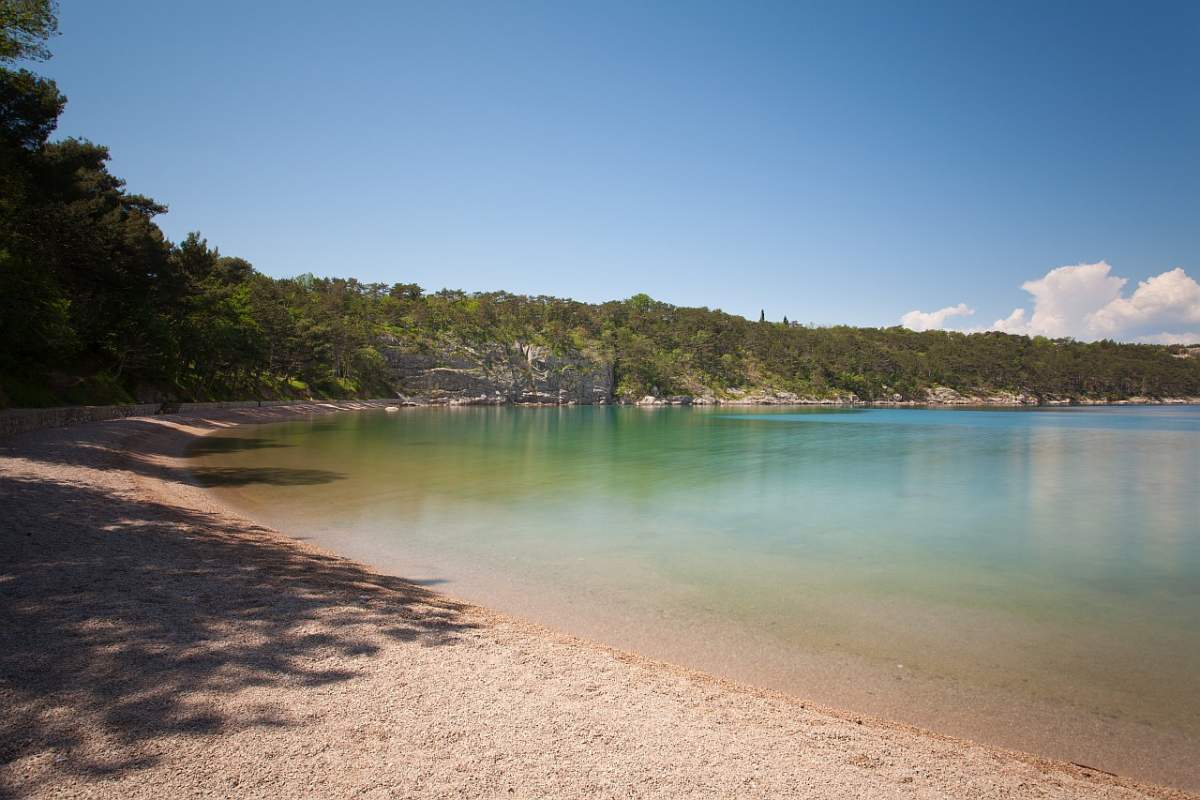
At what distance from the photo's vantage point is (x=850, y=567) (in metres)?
13.0

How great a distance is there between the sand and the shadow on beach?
3 cm

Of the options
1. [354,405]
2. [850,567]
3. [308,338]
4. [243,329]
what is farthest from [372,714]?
[354,405]

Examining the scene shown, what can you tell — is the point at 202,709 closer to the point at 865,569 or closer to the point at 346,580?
the point at 346,580

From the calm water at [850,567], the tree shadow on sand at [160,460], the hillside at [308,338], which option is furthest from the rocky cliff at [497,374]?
the calm water at [850,567]

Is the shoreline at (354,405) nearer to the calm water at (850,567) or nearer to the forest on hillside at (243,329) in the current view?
the forest on hillside at (243,329)

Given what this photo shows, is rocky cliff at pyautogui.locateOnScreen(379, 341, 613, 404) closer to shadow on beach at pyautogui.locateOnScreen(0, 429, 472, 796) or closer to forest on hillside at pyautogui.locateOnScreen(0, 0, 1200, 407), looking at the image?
forest on hillside at pyautogui.locateOnScreen(0, 0, 1200, 407)

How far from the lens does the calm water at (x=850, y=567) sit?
7.27 m

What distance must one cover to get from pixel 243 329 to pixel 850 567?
66.1m

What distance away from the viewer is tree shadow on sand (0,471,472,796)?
4613 millimetres

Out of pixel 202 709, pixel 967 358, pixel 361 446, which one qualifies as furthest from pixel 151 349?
pixel 967 358

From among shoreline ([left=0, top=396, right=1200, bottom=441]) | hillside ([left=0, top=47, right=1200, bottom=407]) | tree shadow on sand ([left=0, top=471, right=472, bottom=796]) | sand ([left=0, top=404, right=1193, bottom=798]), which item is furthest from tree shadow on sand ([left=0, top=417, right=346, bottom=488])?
sand ([left=0, top=404, right=1193, bottom=798])

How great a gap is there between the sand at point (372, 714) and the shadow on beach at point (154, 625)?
0.03 meters

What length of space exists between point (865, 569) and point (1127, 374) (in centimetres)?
24963

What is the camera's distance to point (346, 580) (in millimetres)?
10062
